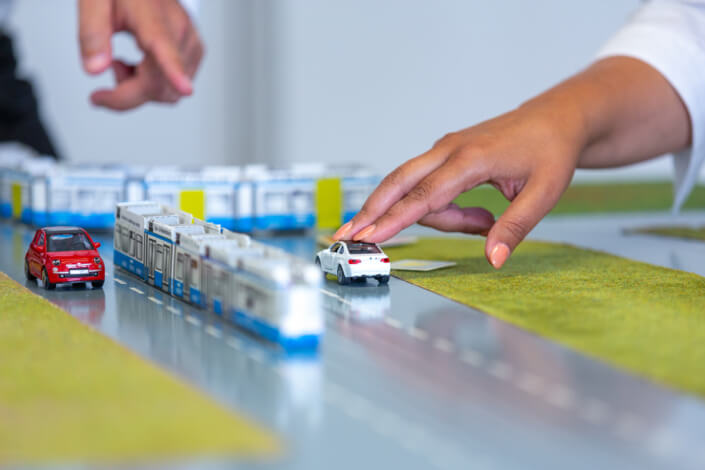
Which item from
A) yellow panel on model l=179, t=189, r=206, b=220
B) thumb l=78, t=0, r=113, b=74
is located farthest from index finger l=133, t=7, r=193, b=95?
yellow panel on model l=179, t=189, r=206, b=220

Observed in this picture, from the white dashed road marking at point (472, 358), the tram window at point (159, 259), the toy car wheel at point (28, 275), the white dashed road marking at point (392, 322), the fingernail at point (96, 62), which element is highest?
the fingernail at point (96, 62)

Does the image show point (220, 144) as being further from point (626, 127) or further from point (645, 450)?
point (645, 450)

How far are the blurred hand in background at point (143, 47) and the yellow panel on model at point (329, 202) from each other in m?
1.50

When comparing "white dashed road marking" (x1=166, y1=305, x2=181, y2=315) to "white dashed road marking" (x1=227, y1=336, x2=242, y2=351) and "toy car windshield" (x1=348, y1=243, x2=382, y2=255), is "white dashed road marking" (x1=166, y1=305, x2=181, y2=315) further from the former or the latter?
"toy car windshield" (x1=348, y1=243, x2=382, y2=255)

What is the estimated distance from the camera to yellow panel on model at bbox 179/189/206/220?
754 cm

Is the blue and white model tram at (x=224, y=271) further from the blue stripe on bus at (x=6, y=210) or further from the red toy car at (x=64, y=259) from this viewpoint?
the blue stripe on bus at (x=6, y=210)

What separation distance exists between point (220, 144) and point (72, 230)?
12.7m

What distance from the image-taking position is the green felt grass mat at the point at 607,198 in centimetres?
952

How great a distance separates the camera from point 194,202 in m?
7.58

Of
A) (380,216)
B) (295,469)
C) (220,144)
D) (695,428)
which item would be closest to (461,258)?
(380,216)

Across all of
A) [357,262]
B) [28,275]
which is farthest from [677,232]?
[28,275]

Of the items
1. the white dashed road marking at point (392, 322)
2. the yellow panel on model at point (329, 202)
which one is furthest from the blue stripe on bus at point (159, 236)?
the yellow panel on model at point (329, 202)

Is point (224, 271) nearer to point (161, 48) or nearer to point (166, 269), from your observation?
point (166, 269)

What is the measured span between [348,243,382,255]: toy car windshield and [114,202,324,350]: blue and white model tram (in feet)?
2.64
